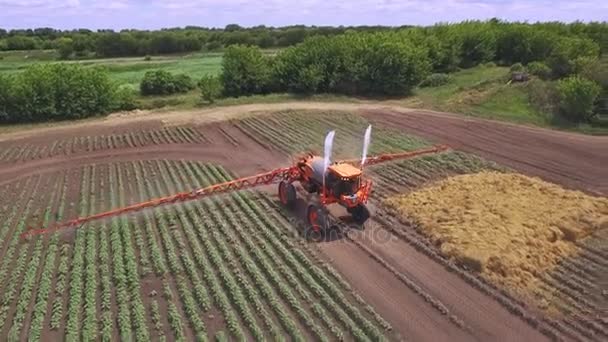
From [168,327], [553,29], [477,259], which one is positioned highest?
[553,29]

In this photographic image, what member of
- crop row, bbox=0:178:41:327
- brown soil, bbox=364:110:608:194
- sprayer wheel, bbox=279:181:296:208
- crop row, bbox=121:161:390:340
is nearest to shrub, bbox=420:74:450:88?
brown soil, bbox=364:110:608:194

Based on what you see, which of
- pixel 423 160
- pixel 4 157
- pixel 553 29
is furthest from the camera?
pixel 553 29

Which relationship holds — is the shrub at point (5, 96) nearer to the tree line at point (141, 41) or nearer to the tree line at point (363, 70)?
the tree line at point (363, 70)

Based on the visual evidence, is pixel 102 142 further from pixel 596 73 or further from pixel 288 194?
pixel 596 73

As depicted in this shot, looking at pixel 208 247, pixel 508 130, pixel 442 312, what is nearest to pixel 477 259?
pixel 442 312

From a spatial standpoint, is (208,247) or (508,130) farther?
(508,130)

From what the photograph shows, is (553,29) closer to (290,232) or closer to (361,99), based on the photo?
(361,99)

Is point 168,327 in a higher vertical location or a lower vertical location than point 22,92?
lower
